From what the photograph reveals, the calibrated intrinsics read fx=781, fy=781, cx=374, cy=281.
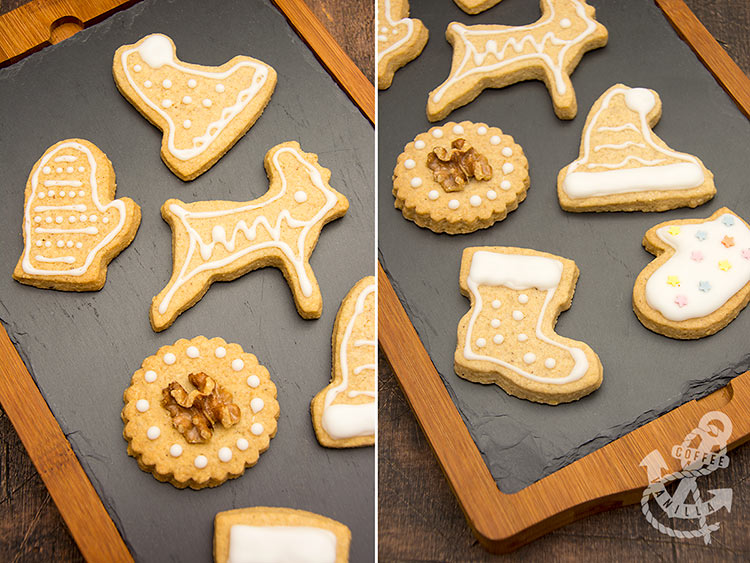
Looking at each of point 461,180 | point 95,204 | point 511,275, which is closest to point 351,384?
point 511,275

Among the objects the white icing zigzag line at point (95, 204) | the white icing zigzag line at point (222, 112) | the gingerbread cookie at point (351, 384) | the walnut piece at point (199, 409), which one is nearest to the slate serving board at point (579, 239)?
the gingerbread cookie at point (351, 384)

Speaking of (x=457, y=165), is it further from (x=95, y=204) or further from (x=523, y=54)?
(x=95, y=204)

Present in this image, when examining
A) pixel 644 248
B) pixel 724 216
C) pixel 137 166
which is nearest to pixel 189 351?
pixel 137 166

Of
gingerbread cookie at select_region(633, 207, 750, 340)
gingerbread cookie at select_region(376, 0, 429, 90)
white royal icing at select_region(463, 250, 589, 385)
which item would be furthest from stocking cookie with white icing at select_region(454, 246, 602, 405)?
gingerbread cookie at select_region(376, 0, 429, 90)

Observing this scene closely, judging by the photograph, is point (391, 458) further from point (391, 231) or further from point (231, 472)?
point (391, 231)

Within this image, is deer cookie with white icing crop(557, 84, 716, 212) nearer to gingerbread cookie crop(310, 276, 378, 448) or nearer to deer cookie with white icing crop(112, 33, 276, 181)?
gingerbread cookie crop(310, 276, 378, 448)

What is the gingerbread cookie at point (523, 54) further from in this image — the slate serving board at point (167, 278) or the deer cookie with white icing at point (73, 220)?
the deer cookie with white icing at point (73, 220)
